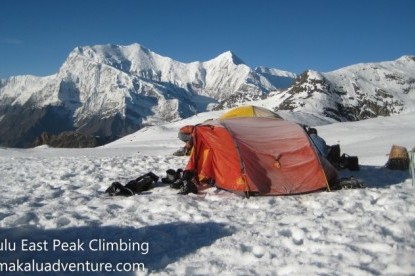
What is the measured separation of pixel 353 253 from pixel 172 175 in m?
7.75

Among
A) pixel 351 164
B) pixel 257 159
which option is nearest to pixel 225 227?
pixel 257 159

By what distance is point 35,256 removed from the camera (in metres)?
7.83

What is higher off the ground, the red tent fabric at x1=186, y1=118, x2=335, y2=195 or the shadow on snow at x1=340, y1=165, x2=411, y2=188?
the red tent fabric at x1=186, y1=118, x2=335, y2=195

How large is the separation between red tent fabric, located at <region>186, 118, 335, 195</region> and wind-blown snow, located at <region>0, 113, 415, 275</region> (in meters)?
0.44

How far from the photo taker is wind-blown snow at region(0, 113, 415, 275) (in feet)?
24.0

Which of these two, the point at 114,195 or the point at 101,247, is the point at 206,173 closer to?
the point at 114,195

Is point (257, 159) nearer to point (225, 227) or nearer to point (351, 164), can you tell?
point (225, 227)

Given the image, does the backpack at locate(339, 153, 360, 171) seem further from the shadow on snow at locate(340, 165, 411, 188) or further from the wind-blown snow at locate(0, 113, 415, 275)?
the wind-blown snow at locate(0, 113, 415, 275)

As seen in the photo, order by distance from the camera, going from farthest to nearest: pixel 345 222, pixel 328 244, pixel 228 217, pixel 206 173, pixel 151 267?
1. pixel 206 173
2. pixel 228 217
3. pixel 345 222
4. pixel 328 244
5. pixel 151 267

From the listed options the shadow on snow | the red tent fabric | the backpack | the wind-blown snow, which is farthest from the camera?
the backpack

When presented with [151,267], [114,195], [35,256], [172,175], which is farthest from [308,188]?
[35,256]

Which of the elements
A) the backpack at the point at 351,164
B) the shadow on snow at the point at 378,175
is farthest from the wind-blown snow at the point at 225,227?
the backpack at the point at 351,164

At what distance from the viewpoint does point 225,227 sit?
938 centimetres

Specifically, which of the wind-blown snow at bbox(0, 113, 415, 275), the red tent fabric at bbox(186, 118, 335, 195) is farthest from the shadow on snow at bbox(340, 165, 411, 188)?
the red tent fabric at bbox(186, 118, 335, 195)
